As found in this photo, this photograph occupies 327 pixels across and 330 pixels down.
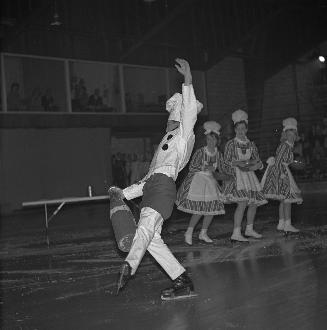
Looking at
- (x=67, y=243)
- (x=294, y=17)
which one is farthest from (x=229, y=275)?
(x=294, y=17)

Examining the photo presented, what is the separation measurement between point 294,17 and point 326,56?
7.41ft

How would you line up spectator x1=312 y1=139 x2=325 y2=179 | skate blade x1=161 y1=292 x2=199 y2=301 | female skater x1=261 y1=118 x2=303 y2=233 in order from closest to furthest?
skate blade x1=161 y1=292 x2=199 y2=301 < female skater x1=261 y1=118 x2=303 y2=233 < spectator x1=312 y1=139 x2=325 y2=179

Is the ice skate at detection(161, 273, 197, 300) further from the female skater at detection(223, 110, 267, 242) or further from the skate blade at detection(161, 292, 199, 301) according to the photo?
the female skater at detection(223, 110, 267, 242)

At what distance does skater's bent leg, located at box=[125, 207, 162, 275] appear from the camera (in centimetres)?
439

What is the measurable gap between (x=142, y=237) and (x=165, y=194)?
397mm

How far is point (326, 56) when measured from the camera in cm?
2473

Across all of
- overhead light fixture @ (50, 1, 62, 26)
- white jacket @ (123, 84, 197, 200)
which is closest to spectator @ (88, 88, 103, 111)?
overhead light fixture @ (50, 1, 62, 26)

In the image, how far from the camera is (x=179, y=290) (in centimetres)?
459

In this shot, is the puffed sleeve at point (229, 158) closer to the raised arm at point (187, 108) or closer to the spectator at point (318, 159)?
the raised arm at point (187, 108)

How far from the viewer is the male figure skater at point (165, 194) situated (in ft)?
14.5

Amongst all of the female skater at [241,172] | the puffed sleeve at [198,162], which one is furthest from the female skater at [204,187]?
the female skater at [241,172]

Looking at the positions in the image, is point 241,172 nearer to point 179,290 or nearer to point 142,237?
point 179,290

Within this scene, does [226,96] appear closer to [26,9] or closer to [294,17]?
[294,17]

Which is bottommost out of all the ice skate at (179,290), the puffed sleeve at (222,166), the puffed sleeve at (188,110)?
the ice skate at (179,290)
